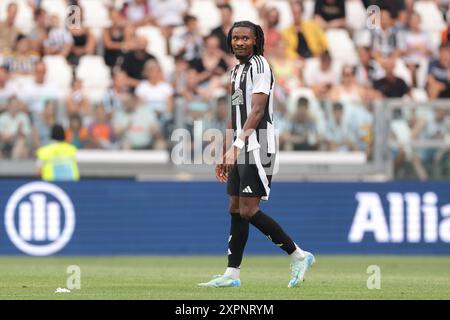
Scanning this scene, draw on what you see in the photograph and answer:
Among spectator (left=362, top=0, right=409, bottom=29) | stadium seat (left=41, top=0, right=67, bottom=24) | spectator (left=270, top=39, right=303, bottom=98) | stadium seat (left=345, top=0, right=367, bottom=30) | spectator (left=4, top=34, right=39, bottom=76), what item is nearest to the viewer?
spectator (left=4, top=34, right=39, bottom=76)

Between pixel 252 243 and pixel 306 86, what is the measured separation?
A: 3446 mm

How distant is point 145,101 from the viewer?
19047mm

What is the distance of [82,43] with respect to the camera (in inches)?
866

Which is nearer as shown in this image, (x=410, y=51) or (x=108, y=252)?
(x=108, y=252)

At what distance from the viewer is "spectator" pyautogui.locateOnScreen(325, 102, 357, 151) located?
62.8ft

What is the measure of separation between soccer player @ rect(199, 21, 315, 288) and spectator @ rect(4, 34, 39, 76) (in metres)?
9.18

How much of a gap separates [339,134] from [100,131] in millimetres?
3667

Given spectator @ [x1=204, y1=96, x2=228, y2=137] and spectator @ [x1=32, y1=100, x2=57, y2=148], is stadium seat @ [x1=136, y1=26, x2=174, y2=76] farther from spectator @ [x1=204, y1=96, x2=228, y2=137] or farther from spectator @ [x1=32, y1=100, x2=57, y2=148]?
spectator @ [x1=32, y1=100, x2=57, y2=148]

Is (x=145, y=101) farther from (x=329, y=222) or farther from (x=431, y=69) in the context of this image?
(x=431, y=69)

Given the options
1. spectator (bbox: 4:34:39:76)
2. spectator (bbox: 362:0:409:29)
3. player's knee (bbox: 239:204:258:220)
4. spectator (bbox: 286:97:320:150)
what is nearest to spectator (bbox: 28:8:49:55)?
spectator (bbox: 4:34:39:76)

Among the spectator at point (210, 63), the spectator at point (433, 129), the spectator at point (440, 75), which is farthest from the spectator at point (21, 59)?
the spectator at point (440, 75)

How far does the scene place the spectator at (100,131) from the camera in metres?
19.1
